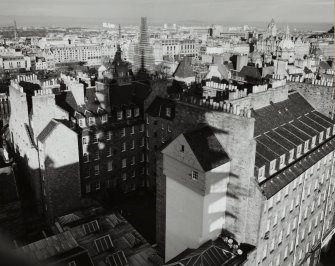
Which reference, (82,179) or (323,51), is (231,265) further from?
(323,51)

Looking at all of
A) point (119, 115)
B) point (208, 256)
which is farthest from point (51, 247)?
point (119, 115)

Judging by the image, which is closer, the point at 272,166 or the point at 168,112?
the point at 272,166

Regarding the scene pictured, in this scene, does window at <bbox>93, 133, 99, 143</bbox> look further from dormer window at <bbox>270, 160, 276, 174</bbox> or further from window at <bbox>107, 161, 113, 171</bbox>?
dormer window at <bbox>270, 160, 276, 174</bbox>

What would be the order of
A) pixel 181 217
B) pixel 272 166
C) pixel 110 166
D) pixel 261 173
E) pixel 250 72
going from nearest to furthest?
1. pixel 261 173
2. pixel 272 166
3. pixel 181 217
4. pixel 110 166
5. pixel 250 72

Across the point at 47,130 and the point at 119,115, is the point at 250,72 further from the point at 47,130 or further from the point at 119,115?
the point at 47,130

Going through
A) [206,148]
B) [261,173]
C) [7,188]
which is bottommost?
[7,188]

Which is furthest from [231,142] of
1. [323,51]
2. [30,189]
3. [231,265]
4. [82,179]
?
[323,51]
